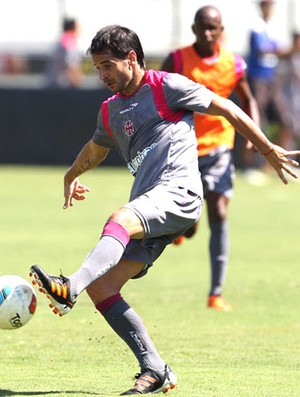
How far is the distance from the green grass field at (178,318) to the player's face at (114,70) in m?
1.72

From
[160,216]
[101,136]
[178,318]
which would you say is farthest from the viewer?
[178,318]

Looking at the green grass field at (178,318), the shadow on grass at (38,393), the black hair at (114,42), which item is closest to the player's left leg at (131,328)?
the green grass field at (178,318)

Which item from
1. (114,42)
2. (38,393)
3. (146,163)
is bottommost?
(38,393)

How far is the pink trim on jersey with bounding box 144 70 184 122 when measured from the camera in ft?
23.6

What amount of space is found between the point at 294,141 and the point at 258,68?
3.21 m

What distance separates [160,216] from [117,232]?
0.30 m

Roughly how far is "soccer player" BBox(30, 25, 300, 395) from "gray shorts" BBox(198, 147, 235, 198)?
303 cm

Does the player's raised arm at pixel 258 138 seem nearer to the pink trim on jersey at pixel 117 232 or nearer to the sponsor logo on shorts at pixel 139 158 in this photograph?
the sponsor logo on shorts at pixel 139 158

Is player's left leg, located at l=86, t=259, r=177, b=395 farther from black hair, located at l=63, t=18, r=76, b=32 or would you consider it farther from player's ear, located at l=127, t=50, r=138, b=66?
black hair, located at l=63, t=18, r=76, b=32

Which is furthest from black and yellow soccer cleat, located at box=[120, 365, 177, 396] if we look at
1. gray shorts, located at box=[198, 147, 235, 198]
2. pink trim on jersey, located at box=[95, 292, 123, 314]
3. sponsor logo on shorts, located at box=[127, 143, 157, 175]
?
gray shorts, located at box=[198, 147, 235, 198]

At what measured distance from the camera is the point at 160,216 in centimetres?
691

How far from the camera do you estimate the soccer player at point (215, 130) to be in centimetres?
1038

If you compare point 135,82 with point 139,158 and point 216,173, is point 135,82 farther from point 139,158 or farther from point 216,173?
point 216,173

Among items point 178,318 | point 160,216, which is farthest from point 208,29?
point 160,216
